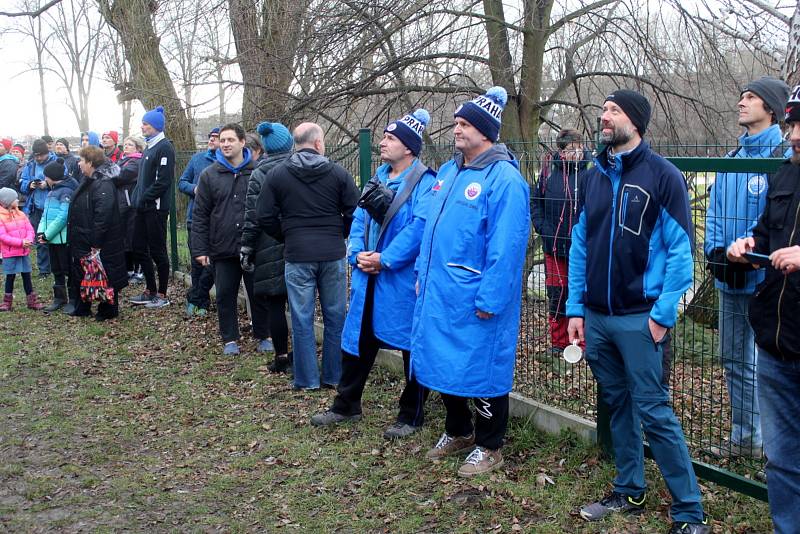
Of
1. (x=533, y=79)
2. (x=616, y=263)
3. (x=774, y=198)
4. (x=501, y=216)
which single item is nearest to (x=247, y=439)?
(x=501, y=216)

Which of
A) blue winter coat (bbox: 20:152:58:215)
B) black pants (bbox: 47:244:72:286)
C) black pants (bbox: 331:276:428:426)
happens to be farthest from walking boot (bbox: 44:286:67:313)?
black pants (bbox: 331:276:428:426)

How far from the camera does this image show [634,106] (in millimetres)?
3824

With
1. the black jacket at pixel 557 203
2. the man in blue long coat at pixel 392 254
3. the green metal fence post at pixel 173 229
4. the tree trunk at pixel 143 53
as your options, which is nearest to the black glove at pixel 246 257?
the man in blue long coat at pixel 392 254

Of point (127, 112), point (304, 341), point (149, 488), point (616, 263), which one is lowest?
point (149, 488)

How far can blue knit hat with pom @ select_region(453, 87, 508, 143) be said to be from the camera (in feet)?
15.3

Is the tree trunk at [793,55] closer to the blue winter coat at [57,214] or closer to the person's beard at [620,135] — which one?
the person's beard at [620,135]

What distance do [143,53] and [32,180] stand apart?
2.67m

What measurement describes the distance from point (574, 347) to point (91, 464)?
3.26 meters

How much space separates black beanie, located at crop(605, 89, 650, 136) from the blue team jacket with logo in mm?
106

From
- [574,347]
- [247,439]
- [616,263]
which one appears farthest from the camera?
[247,439]

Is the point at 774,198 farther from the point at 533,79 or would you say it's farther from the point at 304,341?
the point at 533,79

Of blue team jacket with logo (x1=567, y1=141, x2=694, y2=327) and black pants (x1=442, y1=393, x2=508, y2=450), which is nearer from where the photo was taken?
blue team jacket with logo (x1=567, y1=141, x2=694, y2=327)

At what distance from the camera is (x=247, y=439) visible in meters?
5.73

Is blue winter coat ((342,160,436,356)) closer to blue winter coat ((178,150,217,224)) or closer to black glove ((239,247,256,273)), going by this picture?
black glove ((239,247,256,273))
